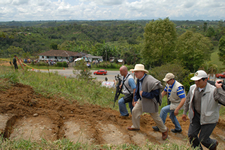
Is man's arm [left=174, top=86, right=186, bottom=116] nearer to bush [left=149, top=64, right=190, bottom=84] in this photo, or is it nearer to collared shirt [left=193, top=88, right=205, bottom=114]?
collared shirt [left=193, top=88, right=205, bottom=114]

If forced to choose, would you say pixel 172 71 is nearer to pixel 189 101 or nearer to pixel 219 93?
pixel 189 101

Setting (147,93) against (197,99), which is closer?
(197,99)

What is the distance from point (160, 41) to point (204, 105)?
2636 centimetres

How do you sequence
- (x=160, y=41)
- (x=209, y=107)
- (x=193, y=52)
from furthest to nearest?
(x=193, y=52), (x=160, y=41), (x=209, y=107)

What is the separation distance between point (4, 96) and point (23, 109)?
104 cm

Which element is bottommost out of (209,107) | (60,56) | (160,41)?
(60,56)

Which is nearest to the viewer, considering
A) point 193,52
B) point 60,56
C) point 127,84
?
point 127,84

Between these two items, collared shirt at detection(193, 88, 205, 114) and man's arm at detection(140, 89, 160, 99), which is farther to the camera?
man's arm at detection(140, 89, 160, 99)

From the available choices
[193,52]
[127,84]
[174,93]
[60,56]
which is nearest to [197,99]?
[174,93]

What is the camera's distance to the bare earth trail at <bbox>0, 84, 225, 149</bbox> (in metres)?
3.35

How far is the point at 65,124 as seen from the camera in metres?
3.96

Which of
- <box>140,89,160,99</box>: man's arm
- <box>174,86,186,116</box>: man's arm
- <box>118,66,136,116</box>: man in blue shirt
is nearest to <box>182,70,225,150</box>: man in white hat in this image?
<box>174,86,186,116</box>: man's arm

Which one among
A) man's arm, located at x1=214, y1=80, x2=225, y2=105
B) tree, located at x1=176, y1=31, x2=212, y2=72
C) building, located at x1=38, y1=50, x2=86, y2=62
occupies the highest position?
man's arm, located at x1=214, y1=80, x2=225, y2=105

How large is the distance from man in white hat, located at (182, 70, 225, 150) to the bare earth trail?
2.36 feet
